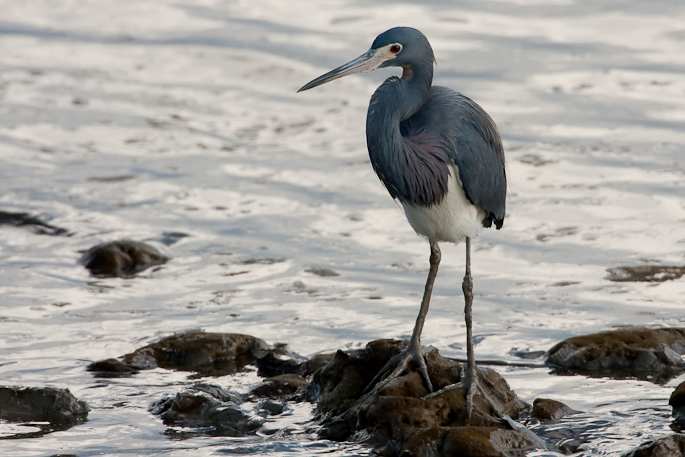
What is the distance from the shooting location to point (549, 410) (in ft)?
23.1

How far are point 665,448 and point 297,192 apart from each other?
23.1ft

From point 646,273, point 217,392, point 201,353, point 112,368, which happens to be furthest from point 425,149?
point 646,273

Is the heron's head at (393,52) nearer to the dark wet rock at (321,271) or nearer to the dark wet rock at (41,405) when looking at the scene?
the dark wet rock at (41,405)

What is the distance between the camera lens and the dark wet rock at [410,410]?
20.4 ft

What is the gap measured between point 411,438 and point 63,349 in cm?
347

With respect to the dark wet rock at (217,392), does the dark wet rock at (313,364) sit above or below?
above

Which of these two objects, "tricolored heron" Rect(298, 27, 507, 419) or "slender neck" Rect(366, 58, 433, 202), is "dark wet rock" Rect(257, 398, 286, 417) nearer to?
"tricolored heron" Rect(298, 27, 507, 419)

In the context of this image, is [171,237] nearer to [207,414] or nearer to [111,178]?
[111,178]

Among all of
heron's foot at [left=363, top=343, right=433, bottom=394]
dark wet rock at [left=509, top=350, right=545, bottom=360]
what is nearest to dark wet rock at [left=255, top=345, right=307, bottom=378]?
heron's foot at [left=363, top=343, right=433, bottom=394]

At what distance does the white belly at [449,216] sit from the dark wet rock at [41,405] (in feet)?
8.71

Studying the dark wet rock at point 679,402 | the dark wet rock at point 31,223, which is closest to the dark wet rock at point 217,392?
the dark wet rock at point 679,402

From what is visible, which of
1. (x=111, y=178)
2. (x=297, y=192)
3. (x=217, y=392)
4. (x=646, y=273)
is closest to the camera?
(x=217, y=392)

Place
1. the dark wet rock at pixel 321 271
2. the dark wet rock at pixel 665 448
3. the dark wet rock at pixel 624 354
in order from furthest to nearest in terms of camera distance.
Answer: the dark wet rock at pixel 321 271 → the dark wet rock at pixel 624 354 → the dark wet rock at pixel 665 448

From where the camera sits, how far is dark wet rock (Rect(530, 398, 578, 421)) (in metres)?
7.00
